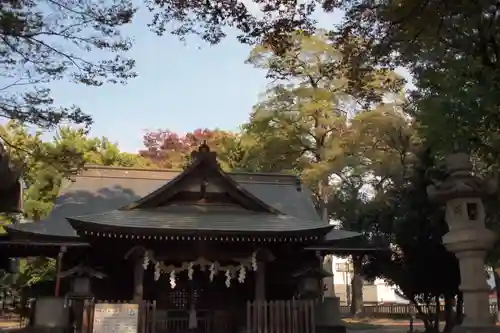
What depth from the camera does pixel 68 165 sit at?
15.3 m

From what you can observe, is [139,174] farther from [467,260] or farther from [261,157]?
[467,260]

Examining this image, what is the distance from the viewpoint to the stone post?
9961 millimetres

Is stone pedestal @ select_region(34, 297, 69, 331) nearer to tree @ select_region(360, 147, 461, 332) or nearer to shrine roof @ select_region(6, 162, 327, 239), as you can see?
shrine roof @ select_region(6, 162, 327, 239)

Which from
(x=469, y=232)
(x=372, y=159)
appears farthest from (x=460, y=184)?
(x=372, y=159)

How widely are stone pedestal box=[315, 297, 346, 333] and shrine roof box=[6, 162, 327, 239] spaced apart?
3129 millimetres

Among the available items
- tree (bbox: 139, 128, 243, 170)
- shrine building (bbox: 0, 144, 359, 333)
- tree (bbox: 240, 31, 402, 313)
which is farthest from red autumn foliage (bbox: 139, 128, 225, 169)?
shrine building (bbox: 0, 144, 359, 333)

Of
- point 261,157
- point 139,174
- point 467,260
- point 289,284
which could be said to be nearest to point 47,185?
point 139,174

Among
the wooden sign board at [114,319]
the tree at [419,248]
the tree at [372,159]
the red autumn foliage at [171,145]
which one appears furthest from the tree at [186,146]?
the wooden sign board at [114,319]

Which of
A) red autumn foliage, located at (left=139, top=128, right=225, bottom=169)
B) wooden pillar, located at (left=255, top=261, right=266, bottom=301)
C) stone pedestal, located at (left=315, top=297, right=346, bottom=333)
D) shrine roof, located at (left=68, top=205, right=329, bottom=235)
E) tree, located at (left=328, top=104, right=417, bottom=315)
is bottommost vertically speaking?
stone pedestal, located at (left=315, top=297, right=346, bottom=333)

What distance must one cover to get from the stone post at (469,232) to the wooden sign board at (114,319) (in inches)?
279

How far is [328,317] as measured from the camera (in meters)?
16.3

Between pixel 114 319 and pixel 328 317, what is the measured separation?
293 inches

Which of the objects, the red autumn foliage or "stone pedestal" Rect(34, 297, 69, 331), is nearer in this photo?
"stone pedestal" Rect(34, 297, 69, 331)

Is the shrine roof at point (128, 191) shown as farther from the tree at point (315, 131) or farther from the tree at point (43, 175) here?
the tree at point (315, 131)
